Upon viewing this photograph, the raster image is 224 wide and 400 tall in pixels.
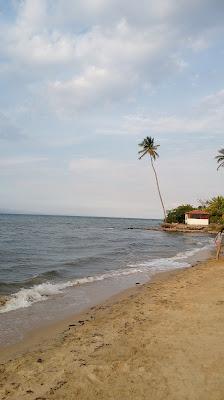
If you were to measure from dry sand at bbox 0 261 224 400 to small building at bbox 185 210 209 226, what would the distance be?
203ft

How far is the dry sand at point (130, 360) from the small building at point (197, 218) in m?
61.9

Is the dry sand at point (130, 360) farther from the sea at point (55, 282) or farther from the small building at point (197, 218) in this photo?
the small building at point (197, 218)

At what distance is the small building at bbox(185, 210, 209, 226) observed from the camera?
70.2 m

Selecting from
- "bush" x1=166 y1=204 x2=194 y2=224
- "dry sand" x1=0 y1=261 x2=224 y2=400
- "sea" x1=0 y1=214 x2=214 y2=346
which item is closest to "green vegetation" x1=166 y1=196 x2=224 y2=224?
"bush" x1=166 y1=204 x2=194 y2=224

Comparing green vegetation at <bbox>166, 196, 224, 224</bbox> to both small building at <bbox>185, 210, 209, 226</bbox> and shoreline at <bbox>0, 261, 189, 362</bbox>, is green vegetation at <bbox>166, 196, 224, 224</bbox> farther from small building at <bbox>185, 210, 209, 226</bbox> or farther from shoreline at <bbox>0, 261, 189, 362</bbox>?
shoreline at <bbox>0, 261, 189, 362</bbox>

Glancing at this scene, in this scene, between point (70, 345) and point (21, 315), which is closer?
point (70, 345)

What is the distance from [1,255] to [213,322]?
64.5 feet

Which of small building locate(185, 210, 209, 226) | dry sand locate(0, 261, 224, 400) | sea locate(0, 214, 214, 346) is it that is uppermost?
small building locate(185, 210, 209, 226)

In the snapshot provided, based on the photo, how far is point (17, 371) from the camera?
238 inches

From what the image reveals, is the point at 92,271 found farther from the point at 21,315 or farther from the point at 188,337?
the point at 188,337

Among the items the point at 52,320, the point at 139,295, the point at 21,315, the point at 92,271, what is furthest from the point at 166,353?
the point at 92,271

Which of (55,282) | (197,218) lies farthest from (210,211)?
(55,282)

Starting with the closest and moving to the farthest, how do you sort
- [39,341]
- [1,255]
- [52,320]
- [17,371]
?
[17,371], [39,341], [52,320], [1,255]

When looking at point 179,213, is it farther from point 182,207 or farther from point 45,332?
point 45,332
